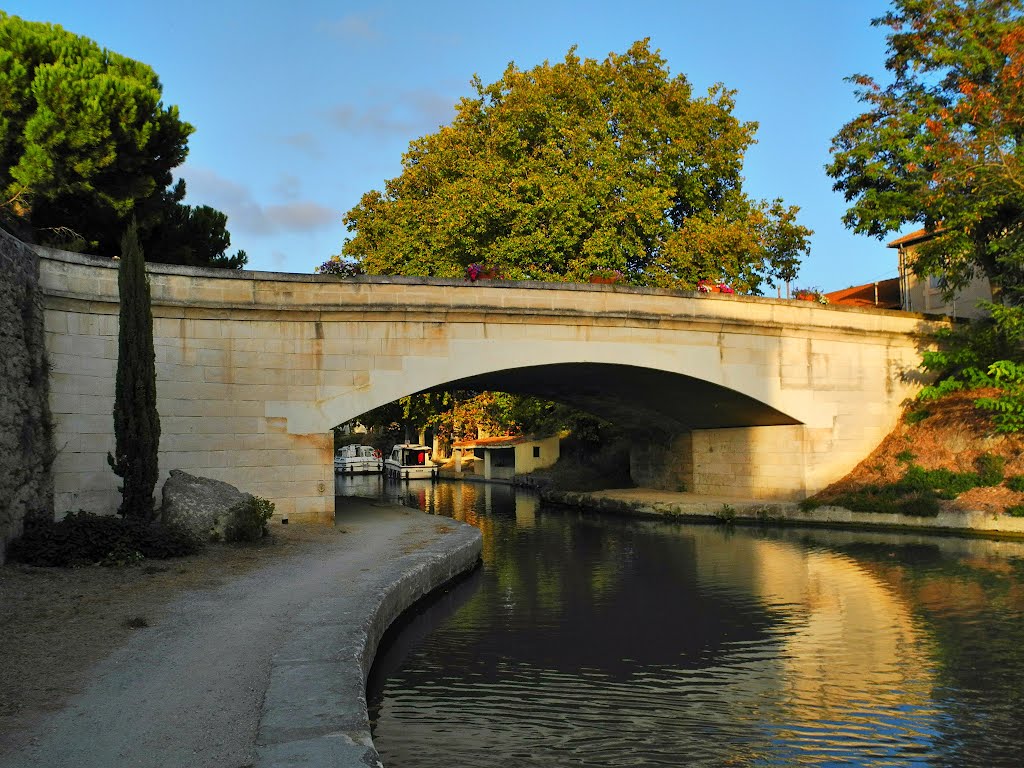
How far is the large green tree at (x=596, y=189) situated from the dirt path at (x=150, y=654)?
1650cm

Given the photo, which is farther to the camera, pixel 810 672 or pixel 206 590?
pixel 206 590

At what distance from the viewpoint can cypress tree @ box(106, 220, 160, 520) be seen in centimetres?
1220

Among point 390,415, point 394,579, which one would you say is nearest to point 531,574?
point 394,579

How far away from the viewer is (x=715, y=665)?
27.6ft

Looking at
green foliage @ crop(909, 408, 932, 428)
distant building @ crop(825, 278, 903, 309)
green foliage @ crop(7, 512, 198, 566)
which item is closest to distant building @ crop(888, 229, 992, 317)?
distant building @ crop(825, 278, 903, 309)

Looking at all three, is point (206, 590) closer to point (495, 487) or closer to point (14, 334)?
point (14, 334)

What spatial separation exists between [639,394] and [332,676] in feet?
59.8

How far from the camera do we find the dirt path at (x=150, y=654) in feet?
15.3

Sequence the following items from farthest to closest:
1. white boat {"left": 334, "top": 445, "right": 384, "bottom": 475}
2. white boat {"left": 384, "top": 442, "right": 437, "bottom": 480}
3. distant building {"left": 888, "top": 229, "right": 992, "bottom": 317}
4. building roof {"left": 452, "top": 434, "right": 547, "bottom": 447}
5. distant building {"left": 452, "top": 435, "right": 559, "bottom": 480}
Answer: white boat {"left": 334, "top": 445, "right": 384, "bottom": 475}
white boat {"left": 384, "top": 442, "right": 437, "bottom": 480}
building roof {"left": 452, "top": 434, "right": 547, "bottom": 447}
distant building {"left": 452, "top": 435, "right": 559, "bottom": 480}
distant building {"left": 888, "top": 229, "right": 992, "bottom": 317}

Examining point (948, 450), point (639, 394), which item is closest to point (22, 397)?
point (639, 394)

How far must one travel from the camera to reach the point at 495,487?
137 ft

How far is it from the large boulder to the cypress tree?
0.30 metres

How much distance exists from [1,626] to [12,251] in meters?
6.41

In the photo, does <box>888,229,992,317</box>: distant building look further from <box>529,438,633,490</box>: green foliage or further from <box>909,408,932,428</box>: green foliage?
<box>529,438,633,490</box>: green foliage
